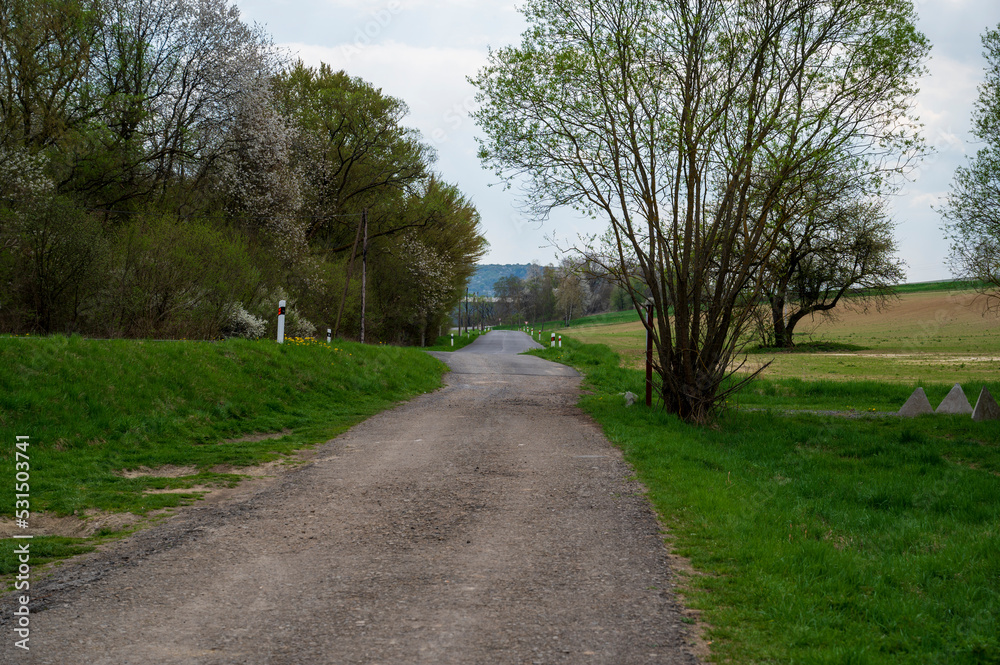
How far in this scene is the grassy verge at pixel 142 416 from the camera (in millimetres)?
7184

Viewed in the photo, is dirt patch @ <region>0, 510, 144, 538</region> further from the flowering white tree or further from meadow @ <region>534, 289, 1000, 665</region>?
the flowering white tree

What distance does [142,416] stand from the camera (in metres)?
10.1

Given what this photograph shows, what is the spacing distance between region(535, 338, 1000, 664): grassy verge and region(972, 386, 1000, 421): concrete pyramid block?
79cm

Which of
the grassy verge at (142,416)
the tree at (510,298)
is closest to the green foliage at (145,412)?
the grassy verge at (142,416)

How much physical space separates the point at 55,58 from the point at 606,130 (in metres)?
17.2

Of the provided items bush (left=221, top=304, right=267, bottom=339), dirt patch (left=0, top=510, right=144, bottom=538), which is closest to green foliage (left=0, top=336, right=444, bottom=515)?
dirt patch (left=0, top=510, right=144, bottom=538)

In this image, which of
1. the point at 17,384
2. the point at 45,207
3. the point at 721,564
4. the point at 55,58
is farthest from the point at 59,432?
the point at 55,58

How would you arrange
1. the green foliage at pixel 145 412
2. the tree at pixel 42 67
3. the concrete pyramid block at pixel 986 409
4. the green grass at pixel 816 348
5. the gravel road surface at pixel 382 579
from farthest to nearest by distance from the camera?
the green grass at pixel 816 348 → the tree at pixel 42 67 → the concrete pyramid block at pixel 986 409 → the green foliage at pixel 145 412 → the gravel road surface at pixel 382 579

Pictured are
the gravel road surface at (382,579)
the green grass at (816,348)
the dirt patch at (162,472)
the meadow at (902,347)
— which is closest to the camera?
the gravel road surface at (382,579)

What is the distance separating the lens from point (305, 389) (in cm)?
1518

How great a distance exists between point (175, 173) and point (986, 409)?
26474mm

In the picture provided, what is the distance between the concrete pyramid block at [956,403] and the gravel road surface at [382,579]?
971 cm

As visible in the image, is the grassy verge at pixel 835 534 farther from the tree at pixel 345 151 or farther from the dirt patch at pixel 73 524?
the tree at pixel 345 151

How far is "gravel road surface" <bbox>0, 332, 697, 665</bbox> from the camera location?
3.80 metres
